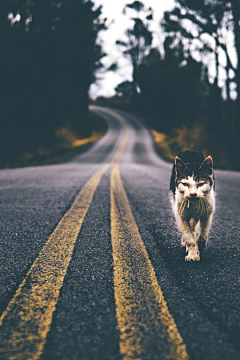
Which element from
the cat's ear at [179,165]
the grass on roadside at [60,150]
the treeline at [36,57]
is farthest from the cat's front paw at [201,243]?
the treeline at [36,57]

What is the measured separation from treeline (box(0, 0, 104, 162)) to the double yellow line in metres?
18.3

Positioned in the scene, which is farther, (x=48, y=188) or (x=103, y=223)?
Result: (x=48, y=188)

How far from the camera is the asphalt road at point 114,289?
134 cm

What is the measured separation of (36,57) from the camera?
2448 cm

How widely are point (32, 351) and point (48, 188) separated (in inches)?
198

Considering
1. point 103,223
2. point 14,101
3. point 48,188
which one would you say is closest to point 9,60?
point 14,101

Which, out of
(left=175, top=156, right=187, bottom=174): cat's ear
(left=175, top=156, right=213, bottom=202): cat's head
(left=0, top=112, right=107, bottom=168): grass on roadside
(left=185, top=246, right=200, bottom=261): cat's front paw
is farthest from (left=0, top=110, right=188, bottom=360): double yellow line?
(left=0, top=112, right=107, bottom=168): grass on roadside

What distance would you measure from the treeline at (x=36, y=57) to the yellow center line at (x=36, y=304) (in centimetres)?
1809

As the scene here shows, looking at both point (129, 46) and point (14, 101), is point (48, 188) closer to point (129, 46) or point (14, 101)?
point (14, 101)

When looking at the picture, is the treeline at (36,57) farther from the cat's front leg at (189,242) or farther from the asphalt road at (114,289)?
the cat's front leg at (189,242)

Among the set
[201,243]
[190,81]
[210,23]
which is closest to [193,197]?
[201,243]

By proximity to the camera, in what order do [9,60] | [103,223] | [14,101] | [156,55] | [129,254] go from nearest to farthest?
[129,254], [103,223], [9,60], [14,101], [156,55]

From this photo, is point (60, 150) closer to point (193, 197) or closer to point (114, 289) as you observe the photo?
point (193, 197)

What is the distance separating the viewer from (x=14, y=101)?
24828 mm
